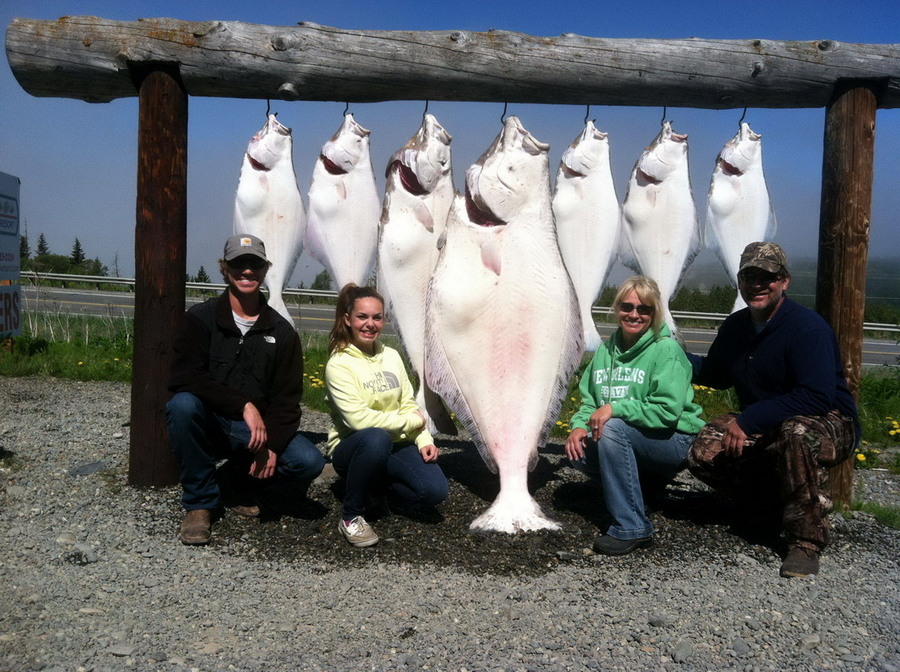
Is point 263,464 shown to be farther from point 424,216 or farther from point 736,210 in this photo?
point 736,210

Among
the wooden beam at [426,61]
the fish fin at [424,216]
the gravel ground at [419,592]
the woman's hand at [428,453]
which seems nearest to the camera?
the gravel ground at [419,592]

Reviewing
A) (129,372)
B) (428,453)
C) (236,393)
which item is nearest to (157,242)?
(236,393)

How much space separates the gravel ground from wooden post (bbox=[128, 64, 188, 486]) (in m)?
0.44

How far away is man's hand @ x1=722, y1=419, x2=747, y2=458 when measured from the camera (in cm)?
305

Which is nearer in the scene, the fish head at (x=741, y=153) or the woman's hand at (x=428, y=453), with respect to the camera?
the woman's hand at (x=428, y=453)

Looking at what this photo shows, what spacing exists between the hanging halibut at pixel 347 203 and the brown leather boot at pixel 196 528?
124 cm

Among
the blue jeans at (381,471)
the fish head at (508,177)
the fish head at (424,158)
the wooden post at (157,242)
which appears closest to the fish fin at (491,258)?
the fish head at (508,177)

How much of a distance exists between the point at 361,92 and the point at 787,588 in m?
2.81

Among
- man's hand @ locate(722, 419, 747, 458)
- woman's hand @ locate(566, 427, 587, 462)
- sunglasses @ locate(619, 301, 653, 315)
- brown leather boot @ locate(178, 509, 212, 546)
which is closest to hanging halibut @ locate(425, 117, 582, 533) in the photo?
woman's hand @ locate(566, 427, 587, 462)

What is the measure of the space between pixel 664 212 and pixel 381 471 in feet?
6.07

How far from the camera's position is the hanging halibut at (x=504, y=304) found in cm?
324

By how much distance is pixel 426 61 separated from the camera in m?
3.44

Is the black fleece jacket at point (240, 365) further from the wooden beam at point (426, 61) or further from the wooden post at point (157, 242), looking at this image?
the wooden beam at point (426, 61)

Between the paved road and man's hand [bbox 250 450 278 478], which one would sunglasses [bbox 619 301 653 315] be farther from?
the paved road
